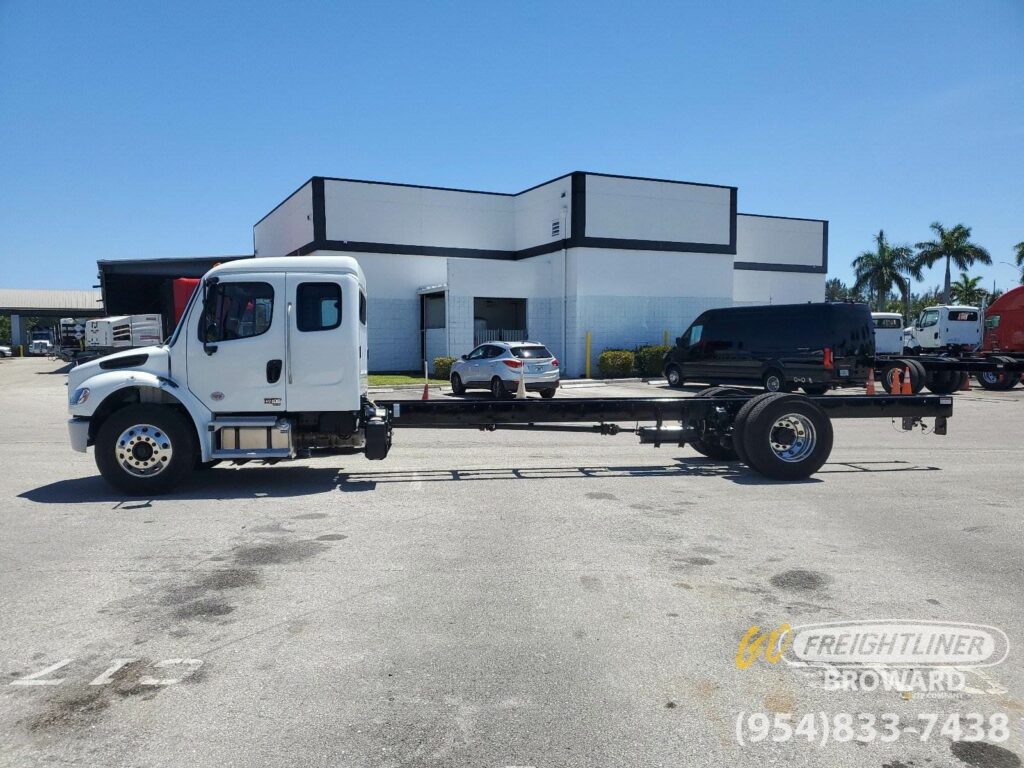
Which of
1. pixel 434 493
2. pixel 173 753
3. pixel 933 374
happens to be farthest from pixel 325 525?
pixel 933 374

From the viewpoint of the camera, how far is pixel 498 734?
10.9 feet

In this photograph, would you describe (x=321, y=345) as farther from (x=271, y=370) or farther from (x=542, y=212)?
(x=542, y=212)

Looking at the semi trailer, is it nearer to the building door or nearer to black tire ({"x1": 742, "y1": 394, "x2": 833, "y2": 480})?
black tire ({"x1": 742, "y1": 394, "x2": 833, "y2": 480})

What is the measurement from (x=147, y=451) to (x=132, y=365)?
1.05 meters

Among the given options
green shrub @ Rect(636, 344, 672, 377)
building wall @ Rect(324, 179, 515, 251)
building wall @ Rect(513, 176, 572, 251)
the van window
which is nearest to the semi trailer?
green shrub @ Rect(636, 344, 672, 377)

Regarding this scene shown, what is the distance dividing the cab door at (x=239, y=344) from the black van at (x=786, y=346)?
13831 millimetres

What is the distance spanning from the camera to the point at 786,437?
30.8ft

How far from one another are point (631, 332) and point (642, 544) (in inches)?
1035

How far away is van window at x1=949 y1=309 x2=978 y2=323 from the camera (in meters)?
30.4

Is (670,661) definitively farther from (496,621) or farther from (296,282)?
(296,282)

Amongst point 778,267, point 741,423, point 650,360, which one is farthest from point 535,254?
point 741,423

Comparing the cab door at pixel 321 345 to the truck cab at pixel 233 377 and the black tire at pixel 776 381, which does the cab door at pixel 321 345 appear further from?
the black tire at pixel 776 381

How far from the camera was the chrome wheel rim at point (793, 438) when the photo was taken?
9.27m

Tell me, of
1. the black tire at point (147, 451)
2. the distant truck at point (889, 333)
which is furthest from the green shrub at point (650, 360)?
the black tire at point (147, 451)
